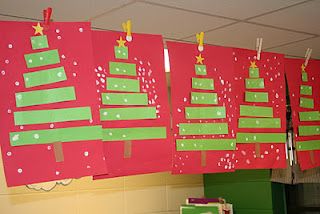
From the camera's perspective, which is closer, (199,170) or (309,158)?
(199,170)

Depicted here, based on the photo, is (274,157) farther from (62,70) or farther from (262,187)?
(262,187)

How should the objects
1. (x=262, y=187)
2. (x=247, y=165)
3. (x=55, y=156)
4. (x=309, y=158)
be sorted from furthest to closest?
(x=262, y=187)
(x=309, y=158)
(x=247, y=165)
(x=55, y=156)

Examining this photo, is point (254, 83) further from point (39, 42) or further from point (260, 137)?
point (39, 42)

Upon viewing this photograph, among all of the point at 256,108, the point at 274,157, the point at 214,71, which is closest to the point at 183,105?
the point at 214,71

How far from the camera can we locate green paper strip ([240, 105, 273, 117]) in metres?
1.88

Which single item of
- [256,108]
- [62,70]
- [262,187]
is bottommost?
[262,187]

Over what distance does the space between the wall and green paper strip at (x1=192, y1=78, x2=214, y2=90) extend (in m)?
2.06

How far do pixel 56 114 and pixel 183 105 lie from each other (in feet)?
1.74

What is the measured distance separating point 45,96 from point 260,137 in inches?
37.4

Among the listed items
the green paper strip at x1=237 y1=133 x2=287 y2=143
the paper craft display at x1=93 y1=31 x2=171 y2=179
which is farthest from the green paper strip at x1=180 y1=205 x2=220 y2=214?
the paper craft display at x1=93 y1=31 x2=171 y2=179

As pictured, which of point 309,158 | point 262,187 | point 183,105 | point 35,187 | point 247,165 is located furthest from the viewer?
point 262,187

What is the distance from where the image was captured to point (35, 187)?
3.38 meters

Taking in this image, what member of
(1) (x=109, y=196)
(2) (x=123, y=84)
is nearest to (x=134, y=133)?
(2) (x=123, y=84)

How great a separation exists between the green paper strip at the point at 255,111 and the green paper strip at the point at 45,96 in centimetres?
78
